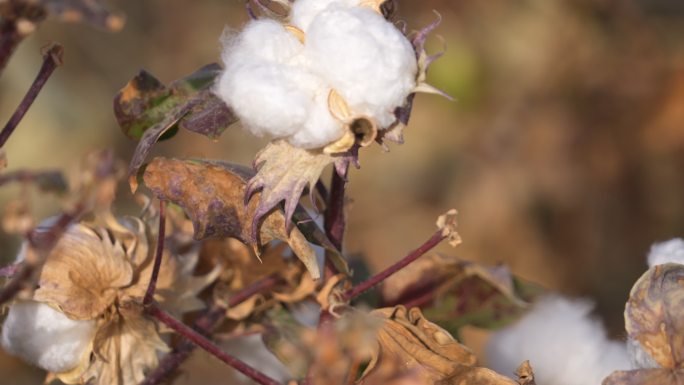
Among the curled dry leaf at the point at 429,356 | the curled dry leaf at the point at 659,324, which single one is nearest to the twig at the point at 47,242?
the curled dry leaf at the point at 429,356

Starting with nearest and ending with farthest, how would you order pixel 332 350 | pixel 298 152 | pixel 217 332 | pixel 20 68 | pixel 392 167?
pixel 332 350, pixel 298 152, pixel 217 332, pixel 20 68, pixel 392 167


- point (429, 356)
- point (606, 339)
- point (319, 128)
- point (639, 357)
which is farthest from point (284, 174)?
point (606, 339)

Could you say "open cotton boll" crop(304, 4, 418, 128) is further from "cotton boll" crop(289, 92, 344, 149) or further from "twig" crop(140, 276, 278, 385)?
"twig" crop(140, 276, 278, 385)

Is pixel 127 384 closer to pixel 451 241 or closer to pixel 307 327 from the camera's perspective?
pixel 307 327

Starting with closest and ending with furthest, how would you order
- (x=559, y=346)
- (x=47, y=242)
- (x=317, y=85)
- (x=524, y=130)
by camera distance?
(x=47, y=242), (x=317, y=85), (x=559, y=346), (x=524, y=130)

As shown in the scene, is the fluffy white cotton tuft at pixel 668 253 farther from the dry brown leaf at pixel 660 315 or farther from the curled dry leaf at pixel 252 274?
the curled dry leaf at pixel 252 274

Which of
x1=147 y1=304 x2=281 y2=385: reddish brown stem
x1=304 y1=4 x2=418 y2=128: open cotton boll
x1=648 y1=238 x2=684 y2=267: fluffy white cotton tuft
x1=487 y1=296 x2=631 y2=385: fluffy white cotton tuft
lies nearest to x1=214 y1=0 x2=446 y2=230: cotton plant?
x1=304 y1=4 x2=418 y2=128: open cotton boll

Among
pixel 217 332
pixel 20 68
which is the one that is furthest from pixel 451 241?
pixel 20 68

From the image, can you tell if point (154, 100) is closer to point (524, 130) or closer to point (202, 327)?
point (202, 327)
